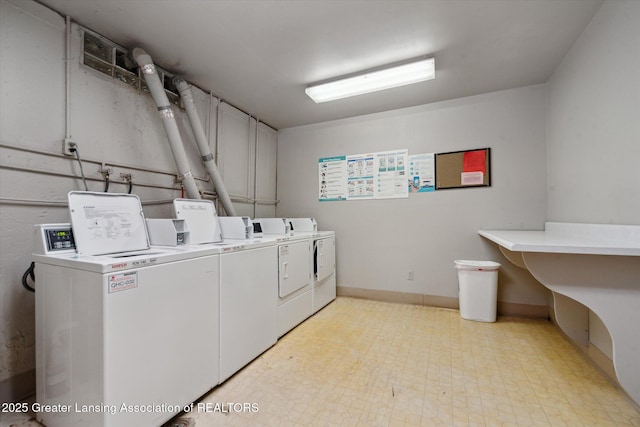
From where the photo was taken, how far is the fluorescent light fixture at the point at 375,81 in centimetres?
235

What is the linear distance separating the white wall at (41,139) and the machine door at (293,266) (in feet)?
4.03

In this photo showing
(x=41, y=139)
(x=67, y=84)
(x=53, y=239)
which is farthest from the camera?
(x=67, y=84)

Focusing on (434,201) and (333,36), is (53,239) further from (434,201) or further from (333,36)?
(434,201)

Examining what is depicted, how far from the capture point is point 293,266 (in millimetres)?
2498

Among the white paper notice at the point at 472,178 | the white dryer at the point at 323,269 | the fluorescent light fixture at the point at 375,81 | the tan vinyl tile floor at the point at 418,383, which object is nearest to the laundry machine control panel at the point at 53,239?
the tan vinyl tile floor at the point at 418,383

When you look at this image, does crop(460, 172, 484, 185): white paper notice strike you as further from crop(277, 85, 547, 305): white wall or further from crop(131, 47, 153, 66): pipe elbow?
crop(131, 47, 153, 66): pipe elbow

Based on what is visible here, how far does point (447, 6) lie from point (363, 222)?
2345mm

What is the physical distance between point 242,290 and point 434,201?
2.44 meters

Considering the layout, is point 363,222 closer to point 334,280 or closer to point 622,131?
point 334,280

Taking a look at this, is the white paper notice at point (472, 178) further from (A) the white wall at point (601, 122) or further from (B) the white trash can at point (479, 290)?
(B) the white trash can at point (479, 290)

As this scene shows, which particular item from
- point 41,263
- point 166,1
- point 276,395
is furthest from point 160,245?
point 166,1

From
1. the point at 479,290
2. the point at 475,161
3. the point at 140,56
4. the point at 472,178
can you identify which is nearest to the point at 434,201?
the point at 472,178

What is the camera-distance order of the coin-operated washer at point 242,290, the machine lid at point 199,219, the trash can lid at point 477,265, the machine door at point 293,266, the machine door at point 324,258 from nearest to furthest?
1. the coin-operated washer at point 242,290
2. the machine lid at point 199,219
3. the machine door at point 293,266
4. the trash can lid at point 477,265
5. the machine door at point 324,258

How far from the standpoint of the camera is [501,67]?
2.46 meters
